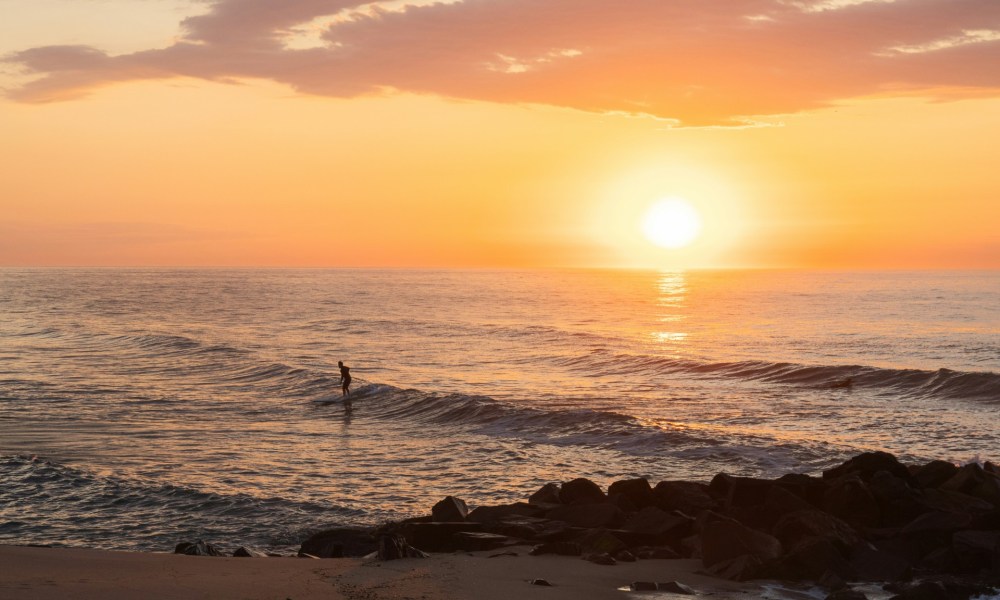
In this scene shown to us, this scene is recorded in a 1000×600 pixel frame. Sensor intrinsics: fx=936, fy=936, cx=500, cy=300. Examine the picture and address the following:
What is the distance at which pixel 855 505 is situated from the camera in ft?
49.5

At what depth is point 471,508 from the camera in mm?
18188

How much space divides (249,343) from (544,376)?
22.6 meters

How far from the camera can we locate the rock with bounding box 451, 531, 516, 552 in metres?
14.4

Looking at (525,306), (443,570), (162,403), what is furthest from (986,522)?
(525,306)

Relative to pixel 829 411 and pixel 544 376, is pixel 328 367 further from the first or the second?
pixel 829 411

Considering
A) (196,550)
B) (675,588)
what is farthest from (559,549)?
(196,550)

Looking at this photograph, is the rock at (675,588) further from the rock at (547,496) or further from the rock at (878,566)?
the rock at (547,496)

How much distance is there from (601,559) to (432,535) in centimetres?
264

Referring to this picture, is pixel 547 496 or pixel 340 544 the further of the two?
pixel 547 496

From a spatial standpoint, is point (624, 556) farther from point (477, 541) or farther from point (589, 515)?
point (477, 541)

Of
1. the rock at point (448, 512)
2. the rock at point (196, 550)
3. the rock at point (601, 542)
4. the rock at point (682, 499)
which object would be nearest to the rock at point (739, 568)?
the rock at point (601, 542)

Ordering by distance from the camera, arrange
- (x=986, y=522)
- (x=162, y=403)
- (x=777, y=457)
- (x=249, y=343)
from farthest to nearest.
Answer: (x=249, y=343) < (x=162, y=403) < (x=777, y=457) < (x=986, y=522)

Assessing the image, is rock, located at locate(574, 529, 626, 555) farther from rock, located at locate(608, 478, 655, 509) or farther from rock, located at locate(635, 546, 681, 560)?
rock, located at locate(608, 478, 655, 509)

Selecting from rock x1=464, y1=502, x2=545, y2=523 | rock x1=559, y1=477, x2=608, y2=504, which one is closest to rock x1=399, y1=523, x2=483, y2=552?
rock x1=464, y1=502, x2=545, y2=523
